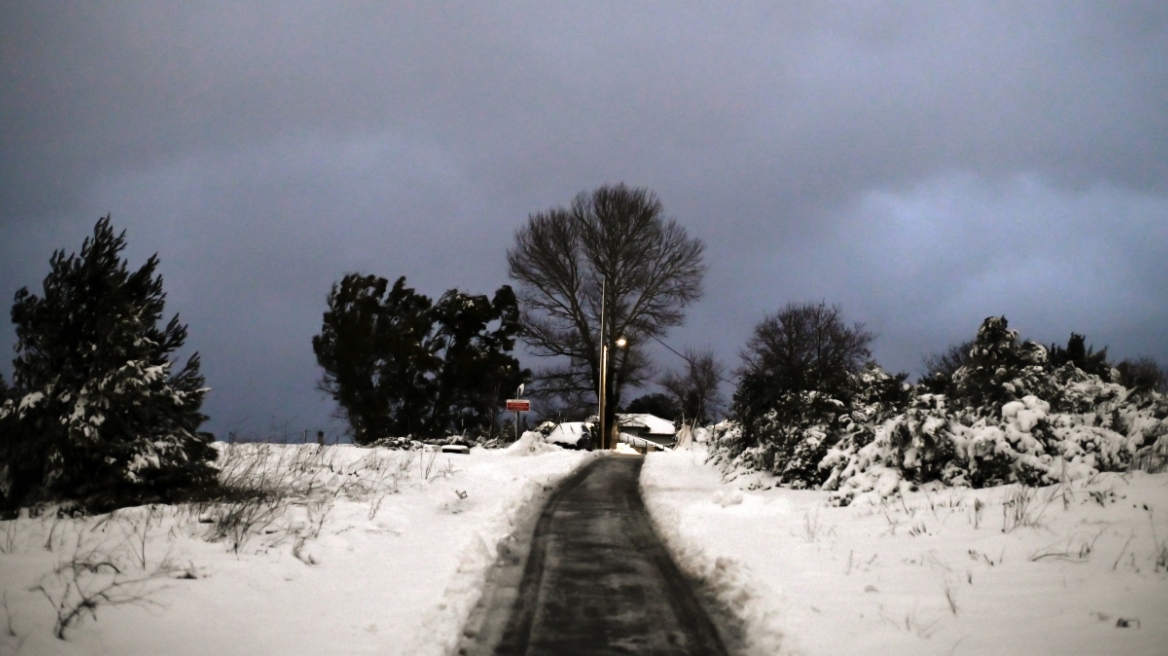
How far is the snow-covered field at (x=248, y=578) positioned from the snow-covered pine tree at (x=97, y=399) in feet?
3.70

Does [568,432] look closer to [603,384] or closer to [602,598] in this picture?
[603,384]

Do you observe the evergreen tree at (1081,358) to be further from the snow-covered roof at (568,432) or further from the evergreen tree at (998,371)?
the snow-covered roof at (568,432)

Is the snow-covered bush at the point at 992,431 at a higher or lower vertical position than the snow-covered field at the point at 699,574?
higher

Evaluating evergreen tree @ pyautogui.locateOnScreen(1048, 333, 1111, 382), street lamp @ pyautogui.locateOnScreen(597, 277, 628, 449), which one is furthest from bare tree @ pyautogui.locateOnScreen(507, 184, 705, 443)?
evergreen tree @ pyautogui.locateOnScreen(1048, 333, 1111, 382)

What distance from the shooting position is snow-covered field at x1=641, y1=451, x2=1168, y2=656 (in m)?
4.58

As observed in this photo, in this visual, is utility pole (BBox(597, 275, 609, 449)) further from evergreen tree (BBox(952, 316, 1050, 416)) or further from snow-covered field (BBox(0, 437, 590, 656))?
snow-covered field (BBox(0, 437, 590, 656))

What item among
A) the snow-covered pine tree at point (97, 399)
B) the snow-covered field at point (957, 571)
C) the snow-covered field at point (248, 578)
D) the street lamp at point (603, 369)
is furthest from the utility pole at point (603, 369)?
the snow-covered pine tree at point (97, 399)

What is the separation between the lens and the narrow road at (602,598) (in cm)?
492

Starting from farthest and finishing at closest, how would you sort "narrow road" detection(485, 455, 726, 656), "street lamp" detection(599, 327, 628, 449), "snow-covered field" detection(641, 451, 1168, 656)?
"street lamp" detection(599, 327, 628, 449) → "narrow road" detection(485, 455, 726, 656) → "snow-covered field" detection(641, 451, 1168, 656)

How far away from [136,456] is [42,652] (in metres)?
5.26

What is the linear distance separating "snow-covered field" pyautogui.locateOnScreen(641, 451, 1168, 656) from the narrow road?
40 centimetres

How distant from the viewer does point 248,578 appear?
18.3ft

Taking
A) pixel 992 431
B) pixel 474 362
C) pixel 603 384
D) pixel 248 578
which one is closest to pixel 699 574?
pixel 248 578

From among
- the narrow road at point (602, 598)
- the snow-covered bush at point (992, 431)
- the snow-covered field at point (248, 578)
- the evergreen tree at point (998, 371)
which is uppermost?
the evergreen tree at point (998, 371)
